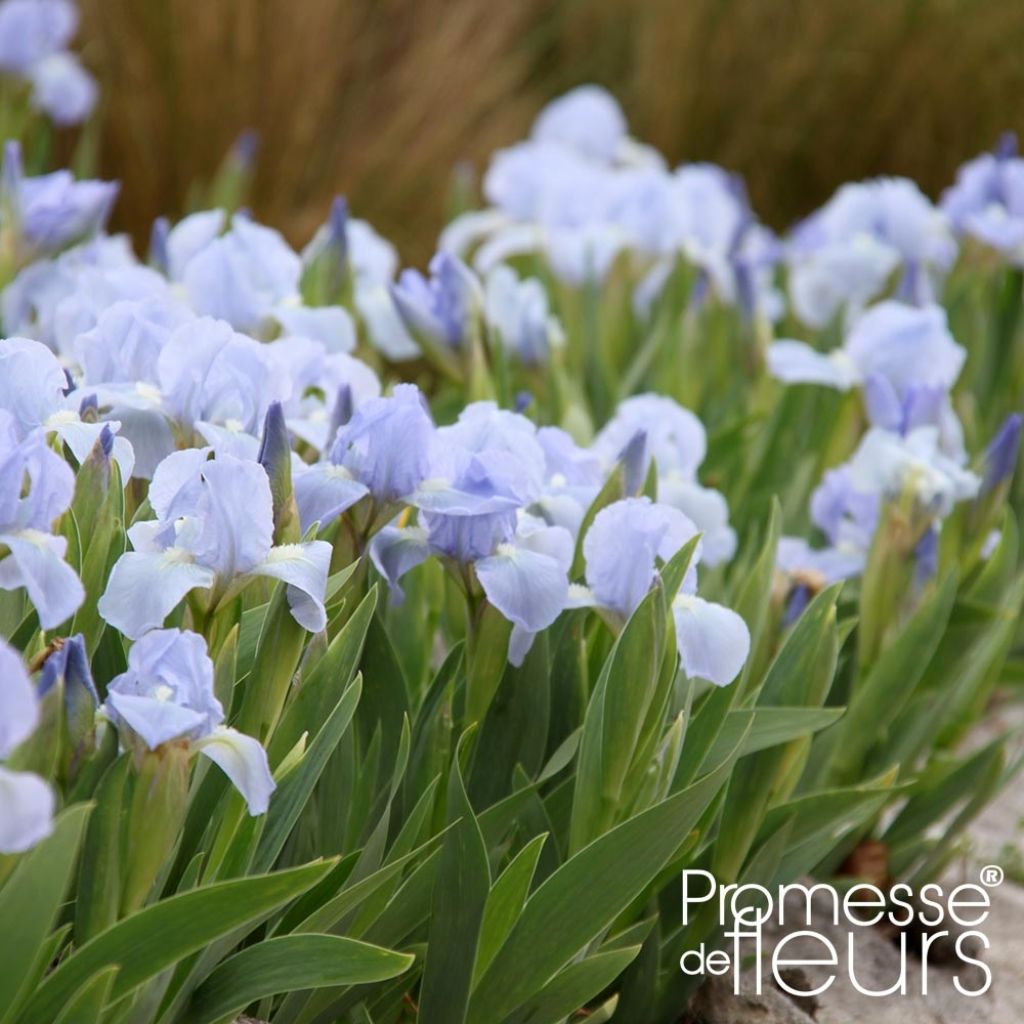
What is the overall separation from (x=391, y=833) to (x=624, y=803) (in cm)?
19

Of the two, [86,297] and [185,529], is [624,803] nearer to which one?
[185,529]

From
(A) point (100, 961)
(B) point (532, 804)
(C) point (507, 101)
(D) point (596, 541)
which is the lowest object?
(C) point (507, 101)

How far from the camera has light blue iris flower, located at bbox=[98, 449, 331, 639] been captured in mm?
858

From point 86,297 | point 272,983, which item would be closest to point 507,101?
point 86,297

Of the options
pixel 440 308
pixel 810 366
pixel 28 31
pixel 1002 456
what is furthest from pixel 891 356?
pixel 28 31

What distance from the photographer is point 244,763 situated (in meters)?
0.79

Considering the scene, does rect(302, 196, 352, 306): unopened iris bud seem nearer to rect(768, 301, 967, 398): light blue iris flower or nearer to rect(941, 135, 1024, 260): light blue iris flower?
rect(768, 301, 967, 398): light blue iris flower

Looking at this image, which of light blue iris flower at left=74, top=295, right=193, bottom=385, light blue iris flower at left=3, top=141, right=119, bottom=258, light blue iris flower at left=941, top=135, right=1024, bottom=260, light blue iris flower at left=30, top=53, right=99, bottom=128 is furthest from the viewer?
light blue iris flower at left=30, top=53, right=99, bottom=128

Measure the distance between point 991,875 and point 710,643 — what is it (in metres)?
0.64

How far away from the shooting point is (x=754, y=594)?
52.4 inches

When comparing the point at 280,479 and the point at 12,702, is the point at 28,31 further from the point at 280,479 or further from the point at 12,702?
the point at 12,702

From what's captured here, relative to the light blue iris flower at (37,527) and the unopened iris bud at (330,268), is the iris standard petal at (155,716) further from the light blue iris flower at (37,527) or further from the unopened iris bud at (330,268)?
the unopened iris bud at (330,268)

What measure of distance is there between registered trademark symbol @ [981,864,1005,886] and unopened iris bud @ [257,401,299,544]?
34.9 inches

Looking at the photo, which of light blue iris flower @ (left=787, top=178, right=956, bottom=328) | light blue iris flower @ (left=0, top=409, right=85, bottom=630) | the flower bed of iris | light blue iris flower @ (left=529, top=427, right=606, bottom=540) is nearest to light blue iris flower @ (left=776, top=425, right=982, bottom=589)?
the flower bed of iris
